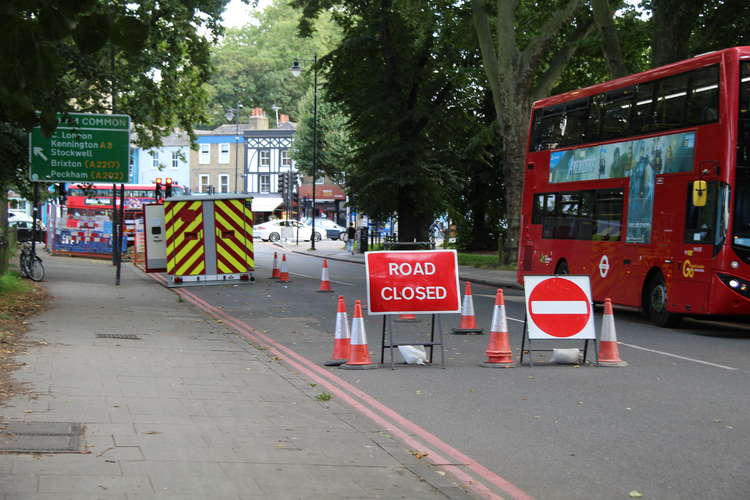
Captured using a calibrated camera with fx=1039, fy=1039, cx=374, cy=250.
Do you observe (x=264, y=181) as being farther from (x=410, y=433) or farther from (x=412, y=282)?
(x=410, y=433)

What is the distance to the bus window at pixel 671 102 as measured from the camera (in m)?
17.1

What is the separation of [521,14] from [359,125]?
7.98m

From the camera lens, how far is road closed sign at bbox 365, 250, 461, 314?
38.7 ft

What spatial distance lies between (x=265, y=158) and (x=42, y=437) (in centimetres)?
9355

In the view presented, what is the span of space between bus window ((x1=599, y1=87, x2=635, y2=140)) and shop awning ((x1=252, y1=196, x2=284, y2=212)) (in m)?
77.4

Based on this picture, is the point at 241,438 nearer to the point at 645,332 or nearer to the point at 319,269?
the point at 645,332

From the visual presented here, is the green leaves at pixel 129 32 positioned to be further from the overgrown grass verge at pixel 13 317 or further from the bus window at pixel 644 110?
the bus window at pixel 644 110

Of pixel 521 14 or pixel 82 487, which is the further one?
pixel 521 14

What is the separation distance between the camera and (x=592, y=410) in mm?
9398

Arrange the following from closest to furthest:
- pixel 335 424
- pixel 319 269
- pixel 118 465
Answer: pixel 118 465 → pixel 335 424 → pixel 319 269

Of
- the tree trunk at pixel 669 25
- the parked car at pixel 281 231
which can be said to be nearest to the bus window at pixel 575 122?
the tree trunk at pixel 669 25

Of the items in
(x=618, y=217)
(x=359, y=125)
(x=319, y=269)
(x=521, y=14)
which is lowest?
(x=319, y=269)

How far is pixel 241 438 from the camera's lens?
7.66 metres

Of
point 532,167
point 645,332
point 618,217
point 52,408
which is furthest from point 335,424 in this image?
point 532,167
